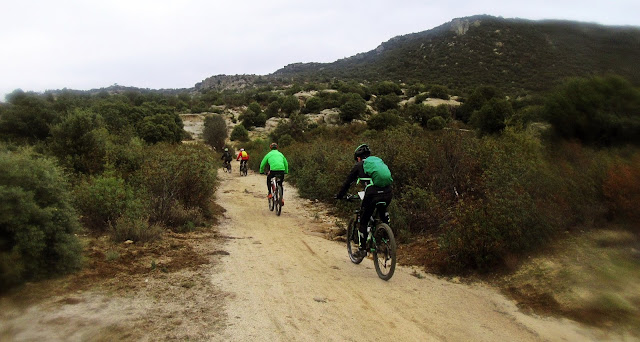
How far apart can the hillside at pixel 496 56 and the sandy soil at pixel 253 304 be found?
13.9 ft

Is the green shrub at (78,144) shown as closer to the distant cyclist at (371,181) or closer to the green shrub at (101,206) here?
the green shrub at (101,206)

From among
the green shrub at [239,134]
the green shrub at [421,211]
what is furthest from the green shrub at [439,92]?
the green shrub at [421,211]

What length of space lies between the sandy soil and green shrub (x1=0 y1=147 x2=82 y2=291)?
0.23m

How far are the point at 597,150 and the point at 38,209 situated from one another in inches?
334

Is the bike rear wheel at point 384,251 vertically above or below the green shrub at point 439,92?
below

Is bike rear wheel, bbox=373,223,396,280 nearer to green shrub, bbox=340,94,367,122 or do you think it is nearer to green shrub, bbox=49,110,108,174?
green shrub, bbox=49,110,108,174

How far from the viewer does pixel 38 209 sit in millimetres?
4793

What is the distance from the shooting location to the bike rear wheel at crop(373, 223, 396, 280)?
5.98 meters

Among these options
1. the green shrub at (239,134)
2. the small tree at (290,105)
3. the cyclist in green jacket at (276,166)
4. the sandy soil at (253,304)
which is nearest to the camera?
the sandy soil at (253,304)

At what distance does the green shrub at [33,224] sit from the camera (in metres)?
4.44

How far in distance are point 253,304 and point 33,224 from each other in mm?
2843

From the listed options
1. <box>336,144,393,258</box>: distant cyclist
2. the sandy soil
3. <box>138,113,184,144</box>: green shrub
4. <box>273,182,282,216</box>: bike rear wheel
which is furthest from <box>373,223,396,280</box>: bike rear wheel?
<box>138,113,184,144</box>: green shrub

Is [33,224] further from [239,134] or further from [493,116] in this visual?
[239,134]

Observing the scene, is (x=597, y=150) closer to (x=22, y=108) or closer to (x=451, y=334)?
(x=451, y=334)
